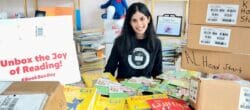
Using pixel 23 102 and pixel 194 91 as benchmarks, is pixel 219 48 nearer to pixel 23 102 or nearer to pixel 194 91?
pixel 194 91

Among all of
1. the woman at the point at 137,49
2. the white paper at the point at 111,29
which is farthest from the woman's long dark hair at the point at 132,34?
the white paper at the point at 111,29

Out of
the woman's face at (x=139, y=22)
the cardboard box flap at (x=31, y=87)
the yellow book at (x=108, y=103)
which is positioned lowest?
the yellow book at (x=108, y=103)

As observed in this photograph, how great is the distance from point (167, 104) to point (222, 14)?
32 cm

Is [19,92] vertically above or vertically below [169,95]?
above

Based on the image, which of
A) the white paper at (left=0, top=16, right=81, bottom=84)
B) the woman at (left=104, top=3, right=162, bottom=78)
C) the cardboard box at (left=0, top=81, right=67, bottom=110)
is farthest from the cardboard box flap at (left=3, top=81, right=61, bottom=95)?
the woman at (left=104, top=3, right=162, bottom=78)

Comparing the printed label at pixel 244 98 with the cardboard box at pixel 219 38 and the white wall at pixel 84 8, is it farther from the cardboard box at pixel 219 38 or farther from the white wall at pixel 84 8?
the white wall at pixel 84 8

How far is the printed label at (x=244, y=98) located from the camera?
0.83 meters

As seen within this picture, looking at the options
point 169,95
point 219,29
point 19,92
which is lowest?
point 169,95

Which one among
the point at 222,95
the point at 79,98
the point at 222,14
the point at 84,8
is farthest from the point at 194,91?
the point at 84,8

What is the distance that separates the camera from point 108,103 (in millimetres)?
1036

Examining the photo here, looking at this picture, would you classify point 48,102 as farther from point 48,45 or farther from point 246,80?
point 246,80

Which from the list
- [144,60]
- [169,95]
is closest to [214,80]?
[169,95]

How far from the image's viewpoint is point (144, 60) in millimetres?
2031

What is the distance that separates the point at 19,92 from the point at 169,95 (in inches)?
23.0
